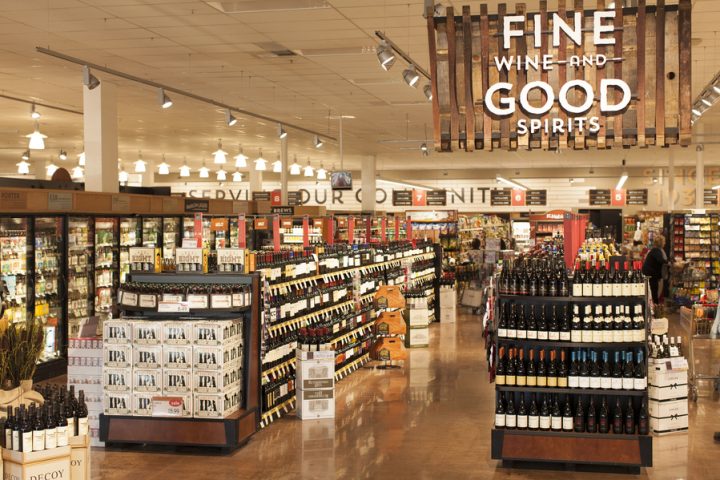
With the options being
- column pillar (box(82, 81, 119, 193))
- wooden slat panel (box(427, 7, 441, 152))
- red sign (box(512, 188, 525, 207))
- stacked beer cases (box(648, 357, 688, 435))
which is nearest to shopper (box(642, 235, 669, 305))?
stacked beer cases (box(648, 357, 688, 435))

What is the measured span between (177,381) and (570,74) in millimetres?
4309

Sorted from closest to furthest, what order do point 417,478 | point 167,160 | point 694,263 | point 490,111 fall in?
point 490,111, point 417,478, point 694,263, point 167,160

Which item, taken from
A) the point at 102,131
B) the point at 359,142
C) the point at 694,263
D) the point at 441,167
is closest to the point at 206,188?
the point at 441,167

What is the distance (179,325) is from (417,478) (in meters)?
2.42

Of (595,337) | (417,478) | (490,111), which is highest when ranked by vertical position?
(490,111)

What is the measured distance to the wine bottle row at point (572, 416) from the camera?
6.77m

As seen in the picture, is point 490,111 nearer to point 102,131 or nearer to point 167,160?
point 102,131

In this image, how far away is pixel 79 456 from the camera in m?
4.54

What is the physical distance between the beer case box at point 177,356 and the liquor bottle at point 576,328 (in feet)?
10.5

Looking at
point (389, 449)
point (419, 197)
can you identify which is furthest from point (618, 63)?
point (419, 197)

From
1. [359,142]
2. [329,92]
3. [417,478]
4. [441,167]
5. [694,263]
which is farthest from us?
[441,167]

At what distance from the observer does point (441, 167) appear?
31984mm

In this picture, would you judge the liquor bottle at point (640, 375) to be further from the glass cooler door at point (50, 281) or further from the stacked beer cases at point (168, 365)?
the glass cooler door at point (50, 281)

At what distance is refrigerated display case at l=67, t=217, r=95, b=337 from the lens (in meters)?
11.5
